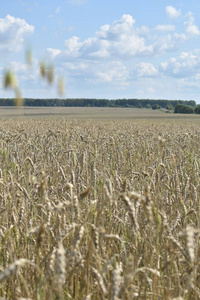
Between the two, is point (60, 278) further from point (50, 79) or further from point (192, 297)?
point (192, 297)

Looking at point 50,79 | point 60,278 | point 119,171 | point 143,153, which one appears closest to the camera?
point 60,278

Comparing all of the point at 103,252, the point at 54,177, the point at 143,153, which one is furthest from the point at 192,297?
the point at 143,153

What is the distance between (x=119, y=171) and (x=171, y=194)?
157cm

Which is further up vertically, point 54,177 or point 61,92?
point 61,92

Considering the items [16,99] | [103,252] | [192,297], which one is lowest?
[192,297]

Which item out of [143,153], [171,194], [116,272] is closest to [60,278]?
[116,272]

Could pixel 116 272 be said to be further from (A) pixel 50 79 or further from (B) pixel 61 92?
(B) pixel 61 92

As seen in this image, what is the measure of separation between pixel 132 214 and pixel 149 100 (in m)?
113

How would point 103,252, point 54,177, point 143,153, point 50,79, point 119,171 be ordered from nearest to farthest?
point 50,79
point 103,252
point 54,177
point 119,171
point 143,153

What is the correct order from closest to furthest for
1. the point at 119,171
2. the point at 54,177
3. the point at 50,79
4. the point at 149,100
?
the point at 50,79 < the point at 54,177 < the point at 119,171 < the point at 149,100

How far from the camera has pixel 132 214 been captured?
4.47 ft

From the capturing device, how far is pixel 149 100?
113 meters

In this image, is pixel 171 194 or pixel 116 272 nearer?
pixel 116 272


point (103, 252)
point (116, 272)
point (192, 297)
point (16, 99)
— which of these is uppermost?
point (16, 99)
